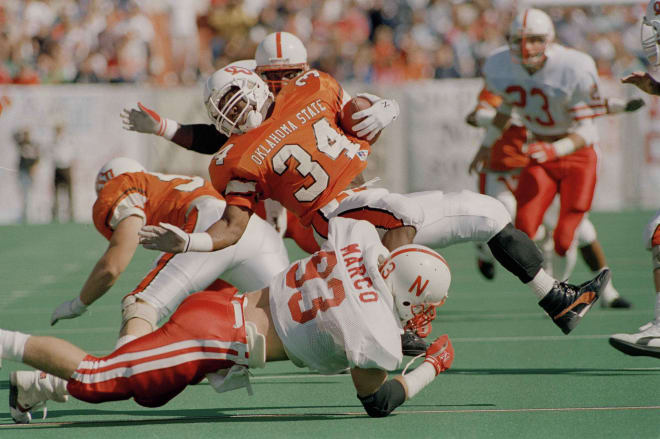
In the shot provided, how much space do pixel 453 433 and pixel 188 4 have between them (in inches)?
555

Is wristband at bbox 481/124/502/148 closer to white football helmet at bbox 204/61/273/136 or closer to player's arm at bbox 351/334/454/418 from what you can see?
white football helmet at bbox 204/61/273/136

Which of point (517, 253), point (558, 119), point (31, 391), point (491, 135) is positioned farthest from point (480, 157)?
point (31, 391)

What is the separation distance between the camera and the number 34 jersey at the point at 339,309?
400 centimetres

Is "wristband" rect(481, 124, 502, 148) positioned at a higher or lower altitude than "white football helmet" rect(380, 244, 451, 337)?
lower

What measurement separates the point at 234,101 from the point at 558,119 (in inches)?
119

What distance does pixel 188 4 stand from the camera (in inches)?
680

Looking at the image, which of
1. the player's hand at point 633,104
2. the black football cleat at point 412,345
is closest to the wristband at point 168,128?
the black football cleat at point 412,345

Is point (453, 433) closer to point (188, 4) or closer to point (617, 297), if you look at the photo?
point (617, 297)

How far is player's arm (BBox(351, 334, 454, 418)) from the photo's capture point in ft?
13.4

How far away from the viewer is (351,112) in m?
5.12

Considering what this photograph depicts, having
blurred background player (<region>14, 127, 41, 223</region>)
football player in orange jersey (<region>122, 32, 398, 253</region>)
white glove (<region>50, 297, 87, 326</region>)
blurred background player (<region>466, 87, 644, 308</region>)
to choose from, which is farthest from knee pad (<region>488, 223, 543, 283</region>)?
blurred background player (<region>14, 127, 41, 223</region>)

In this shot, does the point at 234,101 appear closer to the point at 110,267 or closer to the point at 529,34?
the point at 110,267

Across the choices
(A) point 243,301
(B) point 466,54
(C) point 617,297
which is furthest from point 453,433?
(B) point 466,54

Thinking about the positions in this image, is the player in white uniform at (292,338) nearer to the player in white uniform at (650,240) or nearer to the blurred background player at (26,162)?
the player in white uniform at (650,240)
